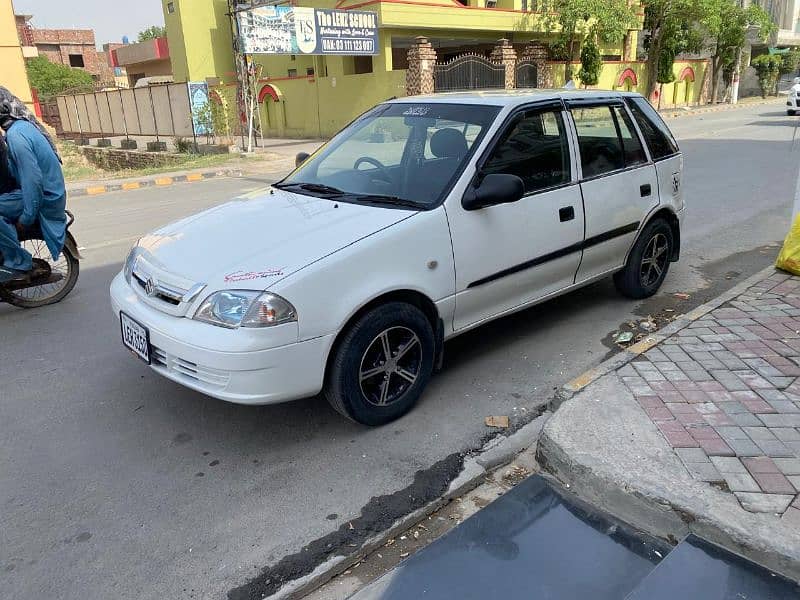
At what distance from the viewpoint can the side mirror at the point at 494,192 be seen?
150 inches

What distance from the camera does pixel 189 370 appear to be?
3326mm

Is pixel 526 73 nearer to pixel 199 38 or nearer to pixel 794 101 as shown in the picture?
pixel 794 101

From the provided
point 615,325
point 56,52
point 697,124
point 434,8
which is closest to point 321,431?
point 615,325

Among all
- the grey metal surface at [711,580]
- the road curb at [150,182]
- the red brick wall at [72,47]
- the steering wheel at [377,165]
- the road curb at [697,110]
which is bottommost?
the road curb at [697,110]

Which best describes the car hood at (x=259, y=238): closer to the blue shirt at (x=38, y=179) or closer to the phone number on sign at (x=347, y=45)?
the blue shirt at (x=38, y=179)

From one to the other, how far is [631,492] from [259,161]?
53.9 feet

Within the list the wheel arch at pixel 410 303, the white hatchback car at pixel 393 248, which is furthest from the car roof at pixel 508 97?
the wheel arch at pixel 410 303

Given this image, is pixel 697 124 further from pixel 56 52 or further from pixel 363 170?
pixel 56 52

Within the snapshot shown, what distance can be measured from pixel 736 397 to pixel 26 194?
5396 millimetres

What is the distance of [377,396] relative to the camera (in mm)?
3688

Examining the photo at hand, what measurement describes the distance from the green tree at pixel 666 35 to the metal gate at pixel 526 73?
773 cm

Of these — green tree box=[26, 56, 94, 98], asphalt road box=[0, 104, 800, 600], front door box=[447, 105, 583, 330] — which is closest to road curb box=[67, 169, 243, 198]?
asphalt road box=[0, 104, 800, 600]

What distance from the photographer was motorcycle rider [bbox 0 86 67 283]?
17.3ft

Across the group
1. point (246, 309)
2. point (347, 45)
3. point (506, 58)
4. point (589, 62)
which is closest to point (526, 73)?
point (506, 58)
